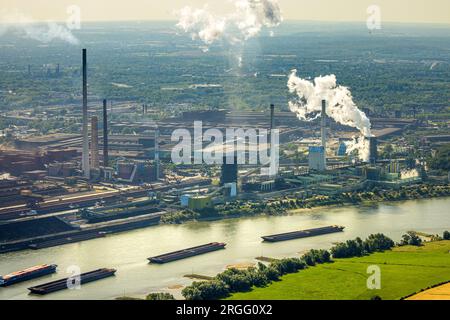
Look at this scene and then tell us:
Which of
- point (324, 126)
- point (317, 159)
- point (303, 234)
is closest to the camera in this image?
point (303, 234)

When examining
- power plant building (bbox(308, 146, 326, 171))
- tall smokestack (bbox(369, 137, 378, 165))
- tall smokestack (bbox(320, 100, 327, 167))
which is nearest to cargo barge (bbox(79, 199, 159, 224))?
power plant building (bbox(308, 146, 326, 171))

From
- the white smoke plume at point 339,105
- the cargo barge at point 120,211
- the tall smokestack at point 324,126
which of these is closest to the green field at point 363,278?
the cargo barge at point 120,211

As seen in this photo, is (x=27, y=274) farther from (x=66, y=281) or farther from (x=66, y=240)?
(x=66, y=240)

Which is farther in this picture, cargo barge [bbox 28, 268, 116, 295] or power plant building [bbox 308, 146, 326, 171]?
power plant building [bbox 308, 146, 326, 171]

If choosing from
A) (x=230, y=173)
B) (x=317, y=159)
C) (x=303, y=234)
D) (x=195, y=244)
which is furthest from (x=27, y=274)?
(x=317, y=159)

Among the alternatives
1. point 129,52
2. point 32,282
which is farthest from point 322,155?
point 129,52

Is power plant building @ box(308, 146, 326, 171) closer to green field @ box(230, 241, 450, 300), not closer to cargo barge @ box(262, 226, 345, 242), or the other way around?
cargo barge @ box(262, 226, 345, 242)

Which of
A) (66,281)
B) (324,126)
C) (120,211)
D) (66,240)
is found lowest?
(66,281)
